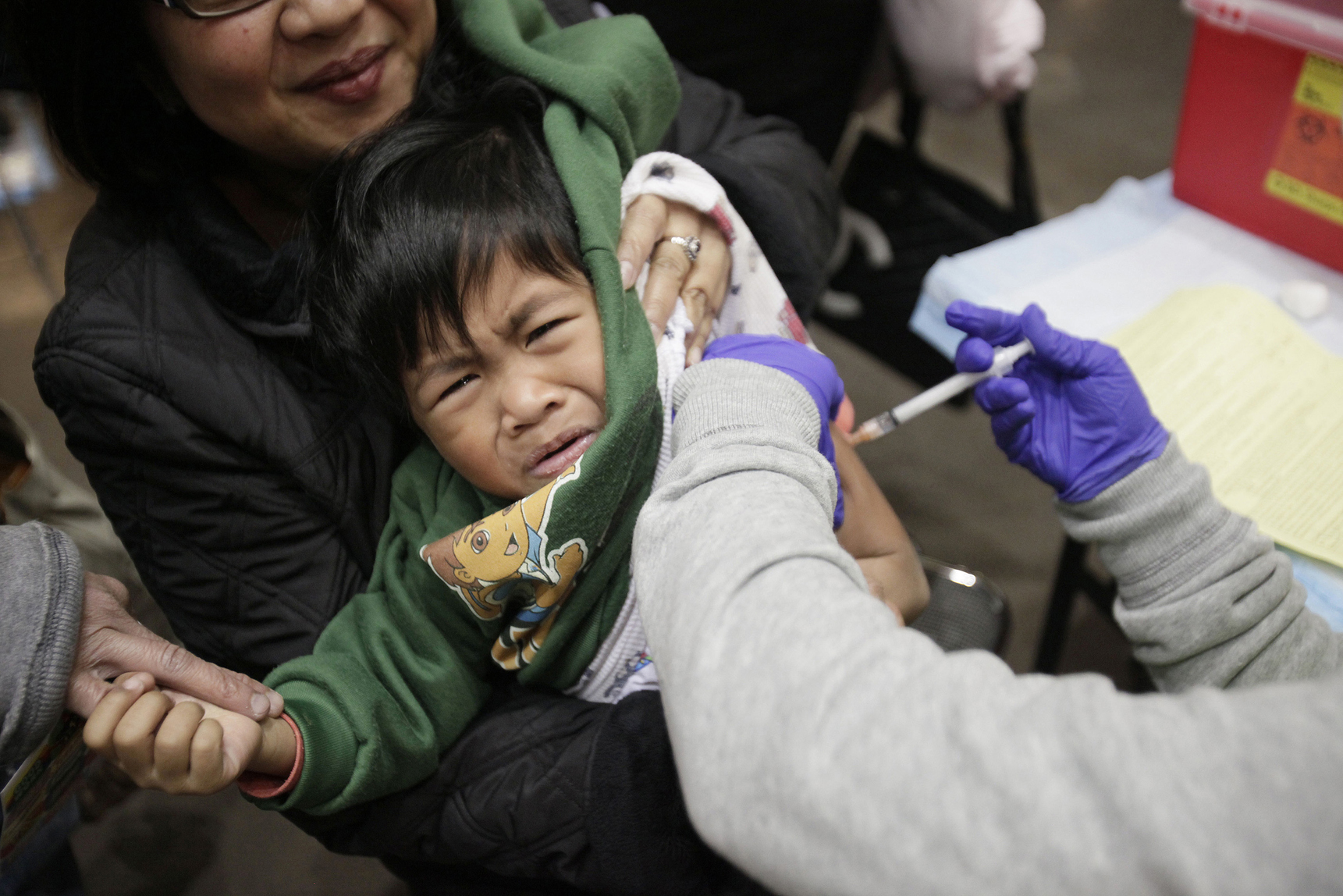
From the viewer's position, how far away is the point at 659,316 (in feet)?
3.41

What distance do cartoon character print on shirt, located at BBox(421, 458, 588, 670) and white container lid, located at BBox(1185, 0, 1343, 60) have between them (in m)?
1.09

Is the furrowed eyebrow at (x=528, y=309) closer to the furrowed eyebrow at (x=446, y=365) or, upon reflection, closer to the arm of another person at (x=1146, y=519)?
the furrowed eyebrow at (x=446, y=365)

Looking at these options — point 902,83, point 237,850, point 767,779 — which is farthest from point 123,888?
point 902,83

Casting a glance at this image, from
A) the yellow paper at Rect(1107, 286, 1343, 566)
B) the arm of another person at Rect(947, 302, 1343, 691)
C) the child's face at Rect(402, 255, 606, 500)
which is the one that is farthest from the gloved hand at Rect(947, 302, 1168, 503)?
the child's face at Rect(402, 255, 606, 500)

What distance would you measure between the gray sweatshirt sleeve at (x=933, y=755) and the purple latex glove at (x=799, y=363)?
288mm

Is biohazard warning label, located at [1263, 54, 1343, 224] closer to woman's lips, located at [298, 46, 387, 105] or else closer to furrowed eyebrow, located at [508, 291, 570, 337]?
furrowed eyebrow, located at [508, 291, 570, 337]

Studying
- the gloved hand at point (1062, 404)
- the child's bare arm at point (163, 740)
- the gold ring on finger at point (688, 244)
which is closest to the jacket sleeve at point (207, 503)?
the child's bare arm at point (163, 740)

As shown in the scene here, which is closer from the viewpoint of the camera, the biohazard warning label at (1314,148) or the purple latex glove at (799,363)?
the purple latex glove at (799,363)

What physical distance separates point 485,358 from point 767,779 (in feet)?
1.93

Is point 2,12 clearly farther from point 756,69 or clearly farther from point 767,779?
point 756,69

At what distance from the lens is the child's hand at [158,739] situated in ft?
2.47

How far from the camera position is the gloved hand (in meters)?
1.01

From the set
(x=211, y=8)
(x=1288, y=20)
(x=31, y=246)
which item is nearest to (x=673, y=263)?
(x=211, y=8)

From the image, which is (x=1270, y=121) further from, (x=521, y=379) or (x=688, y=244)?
(x=521, y=379)
